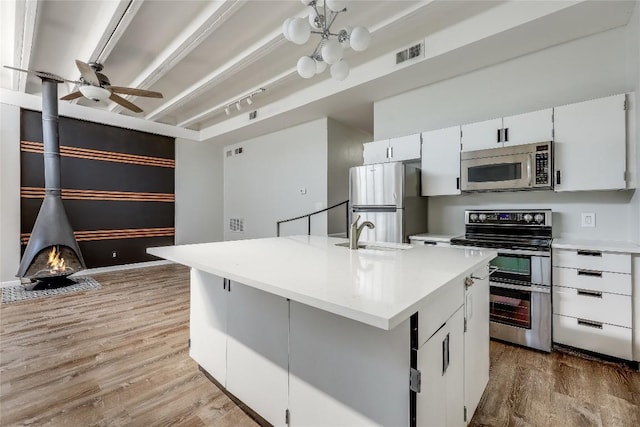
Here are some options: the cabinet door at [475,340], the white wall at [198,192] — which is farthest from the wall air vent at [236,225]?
the cabinet door at [475,340]

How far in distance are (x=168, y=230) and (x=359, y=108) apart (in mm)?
4604

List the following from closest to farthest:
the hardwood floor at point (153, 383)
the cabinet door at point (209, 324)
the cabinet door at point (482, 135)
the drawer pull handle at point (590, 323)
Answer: the hardwood floor at point (153, 383)
the cabinet door at point (209, 324)
the drawer pull handle at point (590, 323)
the cabinet door at point (482, 135)

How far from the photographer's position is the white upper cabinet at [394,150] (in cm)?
348

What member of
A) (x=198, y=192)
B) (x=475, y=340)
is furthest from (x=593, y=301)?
(x=198, y=192)

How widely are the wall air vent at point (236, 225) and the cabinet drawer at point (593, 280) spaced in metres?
5.60

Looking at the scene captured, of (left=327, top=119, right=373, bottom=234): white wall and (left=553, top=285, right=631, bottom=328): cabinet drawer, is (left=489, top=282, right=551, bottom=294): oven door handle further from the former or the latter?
(left=327, top=119, right=373, bottom=234): white wall

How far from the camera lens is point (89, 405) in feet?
5.82

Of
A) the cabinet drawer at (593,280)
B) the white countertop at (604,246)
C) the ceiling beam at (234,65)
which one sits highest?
the ceiling beam at (234,65)

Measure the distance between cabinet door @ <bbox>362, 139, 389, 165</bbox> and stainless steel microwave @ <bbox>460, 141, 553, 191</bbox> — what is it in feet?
3.06

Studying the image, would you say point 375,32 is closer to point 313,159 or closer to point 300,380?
point 313,159

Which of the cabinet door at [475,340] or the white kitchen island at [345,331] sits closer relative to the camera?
the white kitchen island at [345,331]

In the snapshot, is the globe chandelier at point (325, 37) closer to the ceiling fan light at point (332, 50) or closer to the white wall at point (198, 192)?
the ceiling fan light at point (332, 50)

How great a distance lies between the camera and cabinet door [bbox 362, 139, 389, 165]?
3.73m

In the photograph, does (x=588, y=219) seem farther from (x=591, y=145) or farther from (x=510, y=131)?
(x=510, y=131)
